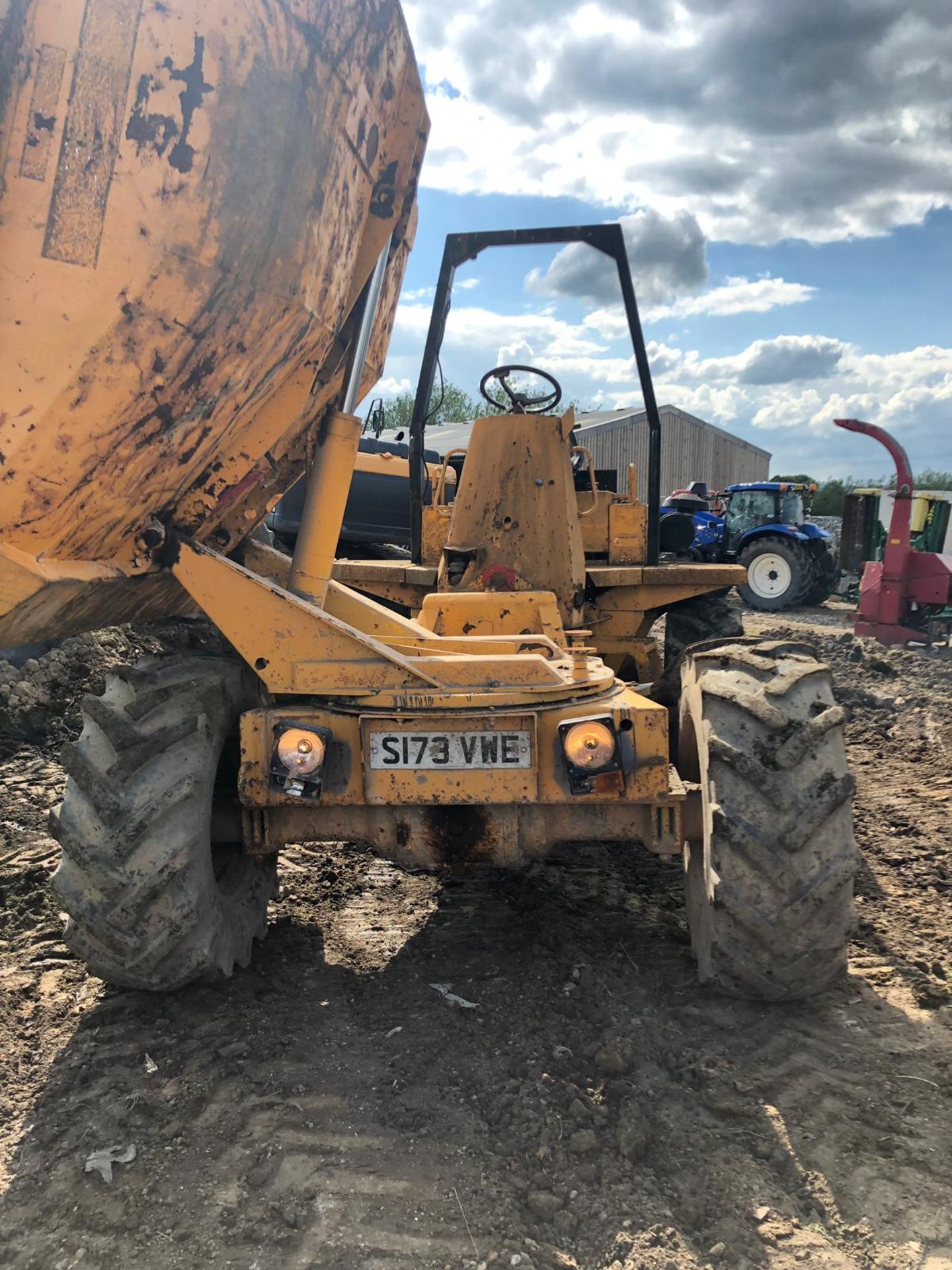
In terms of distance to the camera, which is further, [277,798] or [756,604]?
[756,604]

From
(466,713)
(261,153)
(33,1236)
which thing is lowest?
(33,1236)

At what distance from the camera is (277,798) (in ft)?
9.71

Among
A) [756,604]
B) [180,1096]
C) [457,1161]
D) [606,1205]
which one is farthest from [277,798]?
[756,604]

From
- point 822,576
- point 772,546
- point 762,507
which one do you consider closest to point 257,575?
point 772,546

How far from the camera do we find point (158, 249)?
7.23 feet

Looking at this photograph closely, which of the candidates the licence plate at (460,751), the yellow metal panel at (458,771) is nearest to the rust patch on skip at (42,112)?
the yellow metal panel at (458,771)

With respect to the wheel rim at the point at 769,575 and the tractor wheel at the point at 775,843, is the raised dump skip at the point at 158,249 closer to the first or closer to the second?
the tractor wheel at the point at 775,843

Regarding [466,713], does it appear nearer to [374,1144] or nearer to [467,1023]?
[467,1023]

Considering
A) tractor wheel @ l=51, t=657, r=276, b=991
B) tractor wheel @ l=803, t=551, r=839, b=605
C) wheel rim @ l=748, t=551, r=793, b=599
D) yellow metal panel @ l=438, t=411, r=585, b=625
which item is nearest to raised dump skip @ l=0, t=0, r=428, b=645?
tractor wheel @ l=51, t=657, r=276, b=991

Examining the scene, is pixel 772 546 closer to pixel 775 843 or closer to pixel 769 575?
pixel 769 575

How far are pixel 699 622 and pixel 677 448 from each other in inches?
1220

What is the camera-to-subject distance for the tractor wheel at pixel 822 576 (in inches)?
662

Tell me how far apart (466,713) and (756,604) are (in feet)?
49.3

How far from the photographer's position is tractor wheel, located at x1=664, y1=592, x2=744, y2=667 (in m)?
6.47
